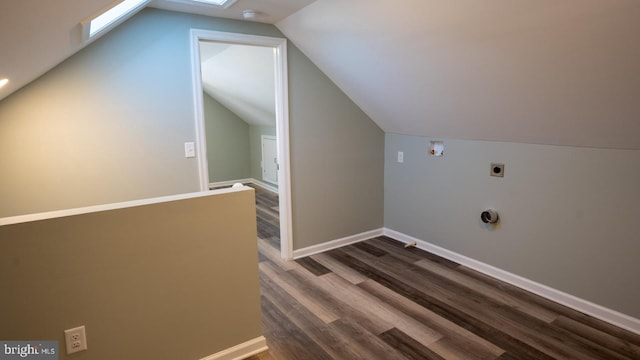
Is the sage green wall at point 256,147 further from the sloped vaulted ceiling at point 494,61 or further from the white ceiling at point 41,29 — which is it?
the white ceiling at point 41,29

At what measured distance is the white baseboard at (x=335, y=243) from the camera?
3591 mm

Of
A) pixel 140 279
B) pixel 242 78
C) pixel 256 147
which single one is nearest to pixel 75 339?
pixel 140 279

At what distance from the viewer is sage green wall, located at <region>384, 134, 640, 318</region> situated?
7.73ft

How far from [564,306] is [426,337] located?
3.65 feet

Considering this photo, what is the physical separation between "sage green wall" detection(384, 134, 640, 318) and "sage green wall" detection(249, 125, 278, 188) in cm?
323

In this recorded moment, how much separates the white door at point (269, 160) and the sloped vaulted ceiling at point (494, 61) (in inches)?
111

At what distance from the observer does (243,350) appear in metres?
2.13

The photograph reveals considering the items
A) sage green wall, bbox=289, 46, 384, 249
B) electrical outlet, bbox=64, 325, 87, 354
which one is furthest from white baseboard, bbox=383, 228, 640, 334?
electrical outlet, bbox=64, 325, 87, 354

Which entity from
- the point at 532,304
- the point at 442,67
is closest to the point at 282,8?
the point at 442,67

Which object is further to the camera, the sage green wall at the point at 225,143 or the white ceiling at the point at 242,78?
the sage green wall at the point at 225,143

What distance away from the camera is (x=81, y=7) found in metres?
1.36

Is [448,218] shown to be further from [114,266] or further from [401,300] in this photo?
[114,266]

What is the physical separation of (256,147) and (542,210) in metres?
4.78

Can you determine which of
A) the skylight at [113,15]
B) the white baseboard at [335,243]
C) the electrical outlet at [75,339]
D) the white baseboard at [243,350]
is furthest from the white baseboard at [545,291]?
the skylight at [113,15]
